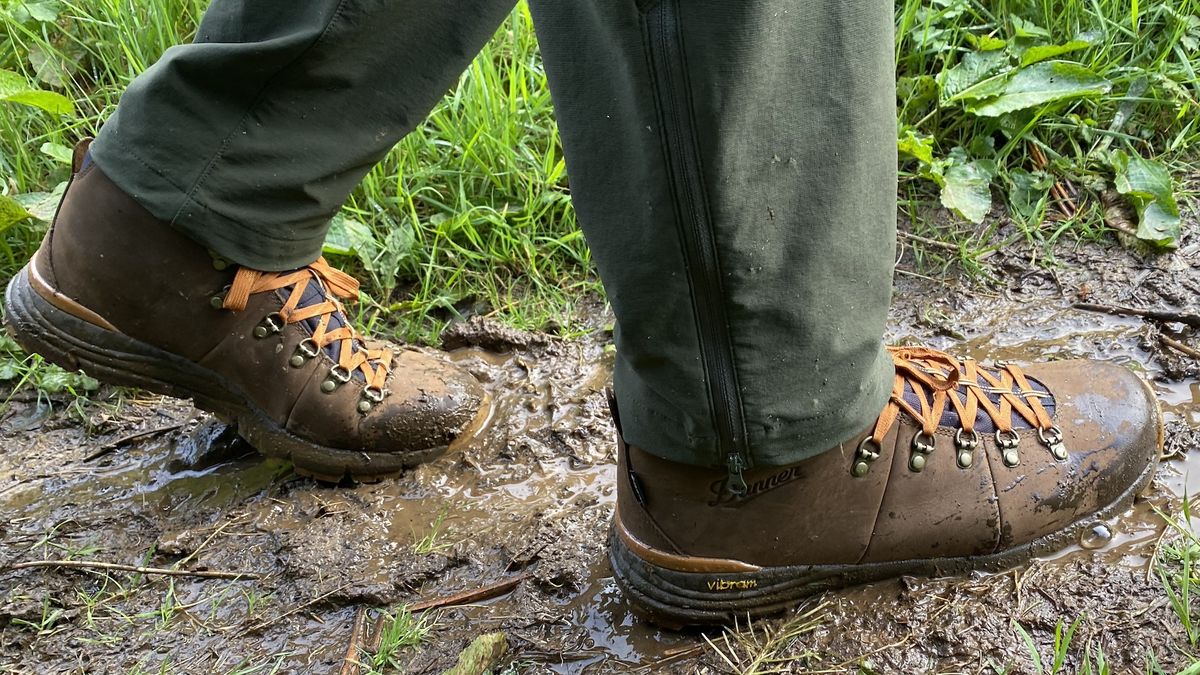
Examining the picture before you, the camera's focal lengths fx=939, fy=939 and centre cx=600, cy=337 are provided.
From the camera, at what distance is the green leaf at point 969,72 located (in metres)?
2.54

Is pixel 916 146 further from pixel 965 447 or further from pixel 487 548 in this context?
pixel 487 548

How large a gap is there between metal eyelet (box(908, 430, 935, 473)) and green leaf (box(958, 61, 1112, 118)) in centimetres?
138

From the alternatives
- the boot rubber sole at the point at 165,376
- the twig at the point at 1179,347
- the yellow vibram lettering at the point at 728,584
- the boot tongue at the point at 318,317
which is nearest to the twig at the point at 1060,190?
the twig at the point at 1179,347

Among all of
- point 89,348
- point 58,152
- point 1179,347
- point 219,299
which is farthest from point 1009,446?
point 58,152

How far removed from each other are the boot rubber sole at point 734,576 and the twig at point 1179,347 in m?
0.59

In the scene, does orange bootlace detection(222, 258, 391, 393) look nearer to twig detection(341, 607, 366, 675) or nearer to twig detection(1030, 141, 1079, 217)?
twig detection(341, 607, 366, 675)

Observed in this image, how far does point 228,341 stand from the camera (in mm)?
1810

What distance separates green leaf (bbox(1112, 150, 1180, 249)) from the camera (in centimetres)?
227

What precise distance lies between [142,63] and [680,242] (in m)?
2.40

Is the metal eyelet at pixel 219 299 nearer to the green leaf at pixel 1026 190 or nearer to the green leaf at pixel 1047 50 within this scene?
the green leaf at pixel 1026 190

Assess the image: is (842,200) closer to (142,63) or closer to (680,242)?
(680,242)

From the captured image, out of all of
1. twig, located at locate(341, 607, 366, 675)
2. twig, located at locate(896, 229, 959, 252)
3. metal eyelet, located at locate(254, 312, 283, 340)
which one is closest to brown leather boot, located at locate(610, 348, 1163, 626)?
twig, located at locate(341, 607, 366, 675)

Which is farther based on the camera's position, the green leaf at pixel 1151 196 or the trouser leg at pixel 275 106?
the green leaf at pixel 1151 196

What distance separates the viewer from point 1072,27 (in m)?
2.63
